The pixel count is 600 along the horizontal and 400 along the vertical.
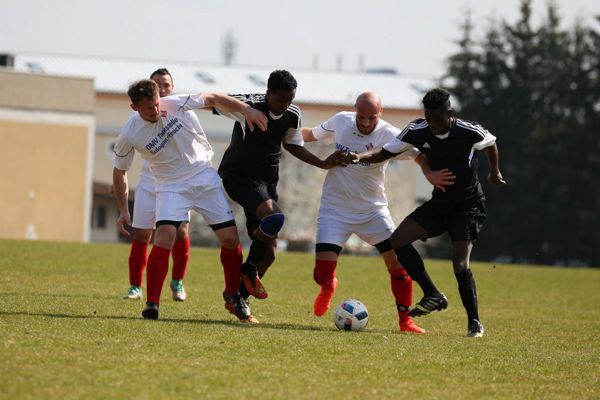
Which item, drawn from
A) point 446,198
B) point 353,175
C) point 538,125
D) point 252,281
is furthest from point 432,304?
point 538,125

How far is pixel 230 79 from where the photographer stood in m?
79.7

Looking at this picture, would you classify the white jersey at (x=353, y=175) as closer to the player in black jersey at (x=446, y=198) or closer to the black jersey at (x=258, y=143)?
the player in black jersey at (x=446, y=198)

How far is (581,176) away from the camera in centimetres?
5778

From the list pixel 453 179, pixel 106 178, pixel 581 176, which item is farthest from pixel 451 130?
pixel 106 178

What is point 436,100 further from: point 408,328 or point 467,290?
point 408,328

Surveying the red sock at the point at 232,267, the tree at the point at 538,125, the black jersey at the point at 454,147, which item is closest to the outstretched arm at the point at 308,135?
the black jersey at the point at 454,147

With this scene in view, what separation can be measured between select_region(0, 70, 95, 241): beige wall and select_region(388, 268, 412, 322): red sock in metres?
40.6

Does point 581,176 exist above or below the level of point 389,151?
below

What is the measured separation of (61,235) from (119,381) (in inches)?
1822

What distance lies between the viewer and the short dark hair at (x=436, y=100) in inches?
433

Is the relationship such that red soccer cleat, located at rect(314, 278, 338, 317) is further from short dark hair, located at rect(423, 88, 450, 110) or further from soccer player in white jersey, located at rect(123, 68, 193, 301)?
short dark hair, located at rect(423, 88, 450, 110)

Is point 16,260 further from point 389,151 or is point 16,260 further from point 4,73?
point 4,73

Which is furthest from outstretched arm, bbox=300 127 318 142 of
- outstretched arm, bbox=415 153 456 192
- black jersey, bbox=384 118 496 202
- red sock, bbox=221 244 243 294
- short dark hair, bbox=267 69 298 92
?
red sock, bbox=221 244 243 294

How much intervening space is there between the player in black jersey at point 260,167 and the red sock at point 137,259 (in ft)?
6.77
